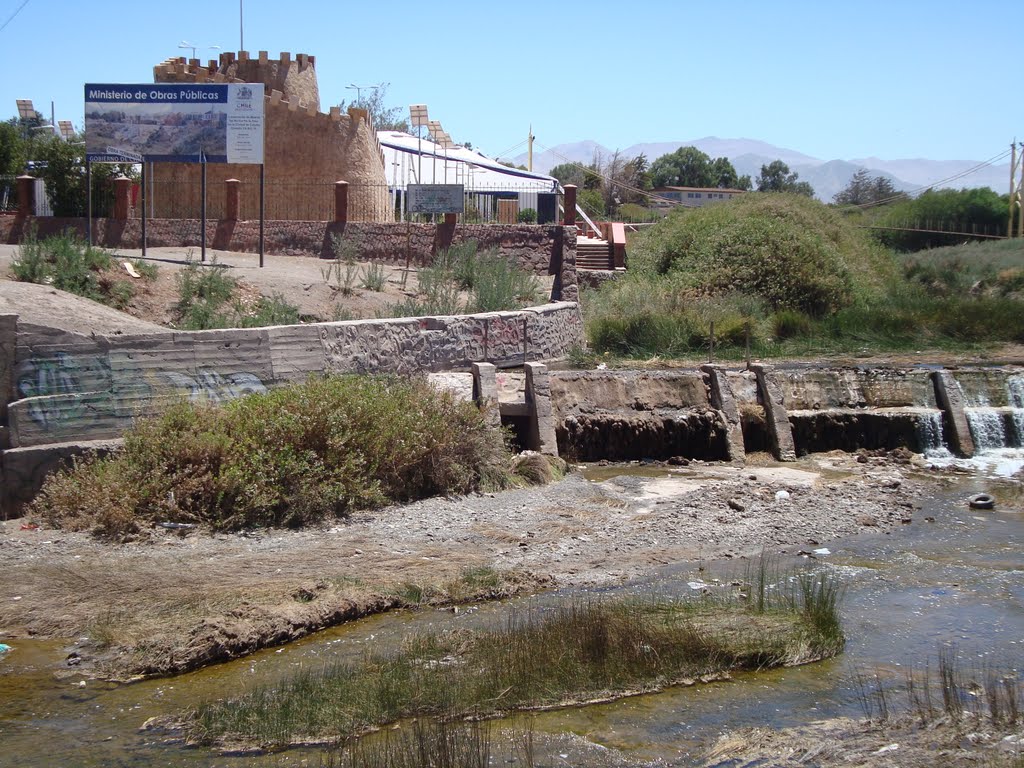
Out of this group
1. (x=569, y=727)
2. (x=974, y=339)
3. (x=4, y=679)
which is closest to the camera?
(x=569, y=727)

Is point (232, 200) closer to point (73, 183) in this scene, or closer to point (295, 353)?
point (73, 183)

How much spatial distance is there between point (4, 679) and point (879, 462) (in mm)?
13175

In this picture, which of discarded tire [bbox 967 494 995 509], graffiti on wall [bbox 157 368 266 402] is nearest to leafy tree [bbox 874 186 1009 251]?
discarded tire [bbox 967 494 995 509]

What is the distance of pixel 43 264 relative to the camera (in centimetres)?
1888

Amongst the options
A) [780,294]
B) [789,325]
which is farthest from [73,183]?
[789,325]

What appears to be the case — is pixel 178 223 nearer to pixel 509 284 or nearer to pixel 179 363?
pixel 509 284

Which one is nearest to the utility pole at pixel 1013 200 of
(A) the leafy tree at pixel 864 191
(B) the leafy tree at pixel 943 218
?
(B) the leafy tree at pixel 943 218

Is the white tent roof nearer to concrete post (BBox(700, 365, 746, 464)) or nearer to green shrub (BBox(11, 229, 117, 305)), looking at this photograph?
green shrub (BBox(11, 229, 117, 305))

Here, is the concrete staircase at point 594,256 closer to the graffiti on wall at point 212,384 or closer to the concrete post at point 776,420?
the concrete post at point 776,420

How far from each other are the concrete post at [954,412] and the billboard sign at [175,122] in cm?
→ 1374

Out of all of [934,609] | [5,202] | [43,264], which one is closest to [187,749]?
[934,609]

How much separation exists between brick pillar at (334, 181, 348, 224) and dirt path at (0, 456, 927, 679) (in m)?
14.8

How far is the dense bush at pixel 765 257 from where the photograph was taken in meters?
28.0

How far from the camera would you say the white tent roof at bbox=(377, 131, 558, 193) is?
111ft
